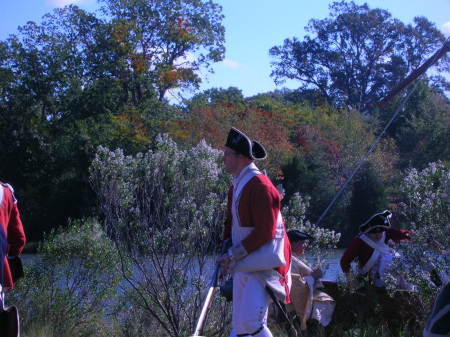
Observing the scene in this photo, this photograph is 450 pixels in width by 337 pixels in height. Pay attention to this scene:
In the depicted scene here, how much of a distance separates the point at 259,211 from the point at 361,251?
289 cm

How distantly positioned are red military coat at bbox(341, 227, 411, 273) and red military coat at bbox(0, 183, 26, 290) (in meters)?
3.67

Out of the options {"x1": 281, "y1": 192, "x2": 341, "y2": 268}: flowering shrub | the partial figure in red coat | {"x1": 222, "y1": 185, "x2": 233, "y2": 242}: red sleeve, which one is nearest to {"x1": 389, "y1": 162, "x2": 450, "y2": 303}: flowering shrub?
the partial figure in red coat

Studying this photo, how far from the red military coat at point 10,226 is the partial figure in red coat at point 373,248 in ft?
11.8

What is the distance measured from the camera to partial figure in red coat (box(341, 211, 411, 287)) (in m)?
6.85

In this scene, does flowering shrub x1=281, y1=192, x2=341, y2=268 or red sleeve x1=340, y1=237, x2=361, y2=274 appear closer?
red sleeve x1=340, y1=237, x2=361, y2=274

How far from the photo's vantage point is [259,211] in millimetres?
4527

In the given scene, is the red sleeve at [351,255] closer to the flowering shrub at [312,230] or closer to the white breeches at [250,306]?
the flowering shrub at [312,230]

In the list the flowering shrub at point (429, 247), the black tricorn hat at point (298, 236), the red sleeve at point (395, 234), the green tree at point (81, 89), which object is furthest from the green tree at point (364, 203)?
the flowering shrub at point (429, 247)

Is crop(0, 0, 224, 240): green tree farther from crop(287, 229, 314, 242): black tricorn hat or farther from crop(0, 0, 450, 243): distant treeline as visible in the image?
crop(287, 229, 314, 242): black tricorn hat

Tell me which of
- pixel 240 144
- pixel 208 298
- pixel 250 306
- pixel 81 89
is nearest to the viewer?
pixel 208 298

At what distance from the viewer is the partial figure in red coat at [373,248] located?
22.5ft

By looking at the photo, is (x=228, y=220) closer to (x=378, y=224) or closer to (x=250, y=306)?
(x=250, y=306)

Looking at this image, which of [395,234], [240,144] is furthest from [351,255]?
[240,144]

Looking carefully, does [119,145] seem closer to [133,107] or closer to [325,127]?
[133,107]
